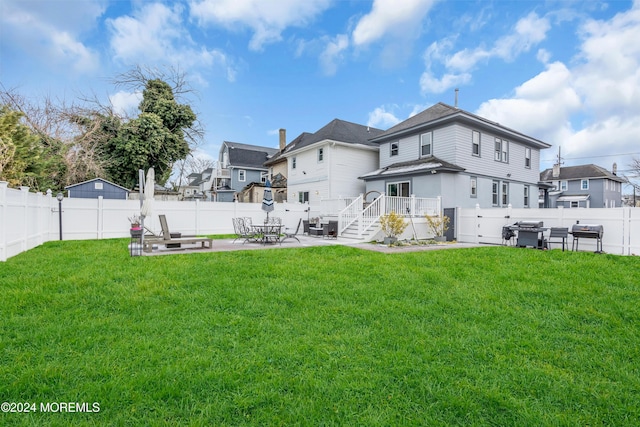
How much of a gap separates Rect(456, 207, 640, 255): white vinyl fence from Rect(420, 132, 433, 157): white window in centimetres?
491

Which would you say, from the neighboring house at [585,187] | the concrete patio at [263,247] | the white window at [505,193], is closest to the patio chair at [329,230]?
the concrete patio at [263,247]

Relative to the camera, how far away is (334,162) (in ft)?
67.0

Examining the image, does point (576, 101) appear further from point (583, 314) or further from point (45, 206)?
point (45, 206)

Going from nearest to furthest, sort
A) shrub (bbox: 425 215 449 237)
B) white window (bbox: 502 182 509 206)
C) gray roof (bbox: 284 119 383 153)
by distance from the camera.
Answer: shrub (bbox: 425 215 449 237)
white window (bbox: 502 182 509 206)
gray roof (bbox: 284 119 383 153)

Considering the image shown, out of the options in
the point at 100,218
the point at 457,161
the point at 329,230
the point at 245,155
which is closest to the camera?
the point at 100,218

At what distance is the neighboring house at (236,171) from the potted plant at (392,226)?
21.6 m

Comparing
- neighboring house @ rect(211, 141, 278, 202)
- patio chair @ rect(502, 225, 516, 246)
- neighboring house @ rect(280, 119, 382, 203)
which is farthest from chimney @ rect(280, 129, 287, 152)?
patio chair @ rect(502, 225, 516, 246)

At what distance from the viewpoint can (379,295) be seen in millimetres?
5453

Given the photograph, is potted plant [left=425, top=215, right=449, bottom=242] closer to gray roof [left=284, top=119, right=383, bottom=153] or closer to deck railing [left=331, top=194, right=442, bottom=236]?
deck railing [left=331, top=194, right=442, bottom=236]

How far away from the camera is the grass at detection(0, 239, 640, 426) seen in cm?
257

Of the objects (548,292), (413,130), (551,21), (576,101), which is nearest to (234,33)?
(413,130)

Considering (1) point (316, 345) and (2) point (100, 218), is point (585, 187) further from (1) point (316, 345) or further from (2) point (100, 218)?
Result: (2) point (100, 218)

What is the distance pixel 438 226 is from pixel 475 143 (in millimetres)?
6782

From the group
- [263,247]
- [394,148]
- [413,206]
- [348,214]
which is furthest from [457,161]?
[263,247]
